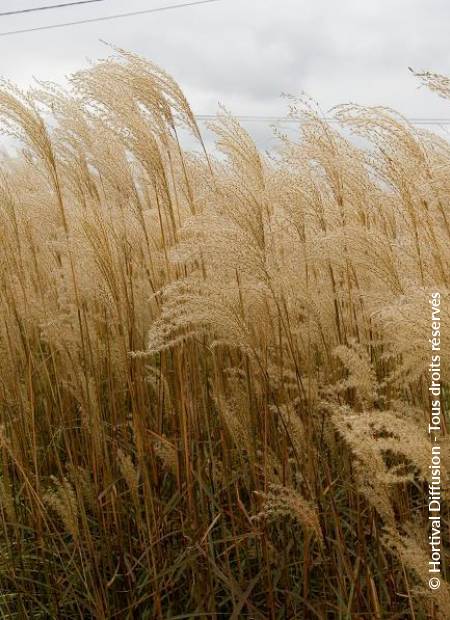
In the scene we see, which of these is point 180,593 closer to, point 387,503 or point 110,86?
point 387,503

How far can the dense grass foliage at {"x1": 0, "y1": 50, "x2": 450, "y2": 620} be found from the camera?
193 centimetres

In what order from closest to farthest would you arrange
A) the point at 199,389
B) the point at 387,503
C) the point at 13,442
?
1. the point at 387,503
2. the point at 13,442
3. the point at 199,389

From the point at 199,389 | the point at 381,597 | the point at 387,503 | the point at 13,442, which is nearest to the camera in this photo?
the point at 387,503

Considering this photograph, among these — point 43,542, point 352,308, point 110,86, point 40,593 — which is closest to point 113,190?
point 110,86

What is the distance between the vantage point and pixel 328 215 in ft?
8.25

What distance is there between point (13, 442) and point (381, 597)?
1.51 m
